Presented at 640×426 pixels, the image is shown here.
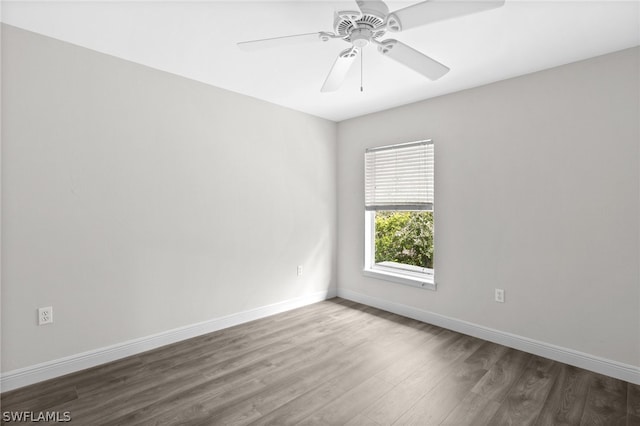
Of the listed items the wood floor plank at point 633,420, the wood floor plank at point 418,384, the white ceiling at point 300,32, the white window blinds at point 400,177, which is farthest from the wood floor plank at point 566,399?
the white ceiling at point 300,32

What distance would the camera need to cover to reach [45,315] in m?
2.29

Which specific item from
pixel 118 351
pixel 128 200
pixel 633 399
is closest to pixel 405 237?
pixel 633 399

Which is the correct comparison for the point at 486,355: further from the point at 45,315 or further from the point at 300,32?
the point at 45,315

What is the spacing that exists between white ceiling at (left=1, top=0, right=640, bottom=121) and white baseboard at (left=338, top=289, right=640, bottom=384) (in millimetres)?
2306

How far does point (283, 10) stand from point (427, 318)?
312cm

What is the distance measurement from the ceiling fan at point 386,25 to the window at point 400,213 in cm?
162

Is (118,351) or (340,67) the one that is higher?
(340,67)

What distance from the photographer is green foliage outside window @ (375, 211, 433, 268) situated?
3.88 m

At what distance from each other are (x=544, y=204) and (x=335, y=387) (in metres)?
2.24

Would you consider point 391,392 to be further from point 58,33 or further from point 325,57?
point 58,33

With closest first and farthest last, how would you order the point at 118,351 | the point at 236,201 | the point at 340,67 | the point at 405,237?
1. the point at 340,67
2. the point at 118,351
3. the point at 236,201
4. the point at 405,237

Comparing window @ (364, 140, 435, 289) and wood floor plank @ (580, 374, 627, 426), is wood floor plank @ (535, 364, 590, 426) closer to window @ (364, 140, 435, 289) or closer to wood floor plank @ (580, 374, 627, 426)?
wood floor plank @ (580, 374, 627, 426)

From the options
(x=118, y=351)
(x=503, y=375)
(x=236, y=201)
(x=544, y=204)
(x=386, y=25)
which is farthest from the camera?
(x=236, y=201)

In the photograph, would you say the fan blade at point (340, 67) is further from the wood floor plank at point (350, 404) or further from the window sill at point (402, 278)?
the window sill at point (402, 278)
